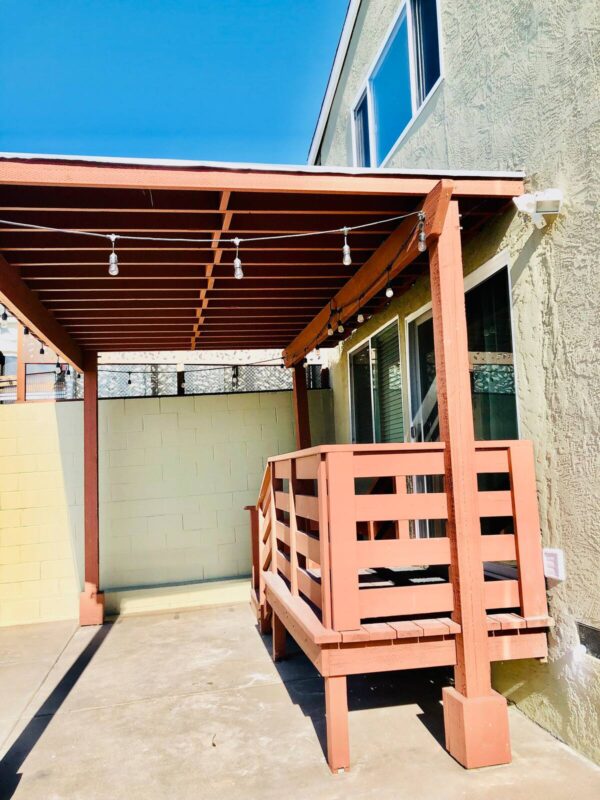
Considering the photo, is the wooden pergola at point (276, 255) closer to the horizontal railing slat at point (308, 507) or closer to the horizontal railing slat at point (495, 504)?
the horizontal railing slat at point (495, 504)

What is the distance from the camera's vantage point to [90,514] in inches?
251

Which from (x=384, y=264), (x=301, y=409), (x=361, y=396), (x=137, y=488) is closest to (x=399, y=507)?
(x=384, y=264)

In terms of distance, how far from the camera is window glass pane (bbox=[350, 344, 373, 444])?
6.32 m

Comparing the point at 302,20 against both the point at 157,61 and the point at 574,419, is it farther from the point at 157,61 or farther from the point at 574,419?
the point at 574,419

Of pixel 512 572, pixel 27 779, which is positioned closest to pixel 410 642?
pixel 512 572

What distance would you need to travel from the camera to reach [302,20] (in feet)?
30.8

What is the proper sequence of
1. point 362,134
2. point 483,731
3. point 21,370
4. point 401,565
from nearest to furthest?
point 483,731 < point 401,565 < point 362,134 < point 21,370

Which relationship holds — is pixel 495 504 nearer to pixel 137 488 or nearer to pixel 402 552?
pixel 402 552

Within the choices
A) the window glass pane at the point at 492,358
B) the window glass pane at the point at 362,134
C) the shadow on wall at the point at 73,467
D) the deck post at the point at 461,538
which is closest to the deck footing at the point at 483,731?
the deck post at the point at 461,538

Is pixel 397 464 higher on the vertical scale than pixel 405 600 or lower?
higher

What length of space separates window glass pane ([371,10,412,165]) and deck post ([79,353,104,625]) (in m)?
3.88

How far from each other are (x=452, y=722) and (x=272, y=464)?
227 cm

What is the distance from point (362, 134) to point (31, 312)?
411 cm

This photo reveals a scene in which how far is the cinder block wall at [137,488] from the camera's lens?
22.1 ft
